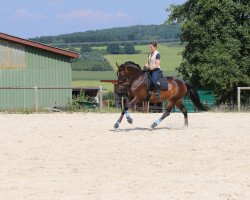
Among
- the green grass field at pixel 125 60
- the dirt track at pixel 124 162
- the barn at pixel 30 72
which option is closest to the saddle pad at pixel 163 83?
the dirt track at pixel 124 162

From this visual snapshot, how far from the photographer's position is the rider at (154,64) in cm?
1528

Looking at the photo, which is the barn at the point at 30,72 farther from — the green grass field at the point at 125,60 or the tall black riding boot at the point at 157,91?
the green grass field at the point at 125,60

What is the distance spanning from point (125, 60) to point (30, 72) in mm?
47152

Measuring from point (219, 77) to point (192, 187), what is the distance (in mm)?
23314

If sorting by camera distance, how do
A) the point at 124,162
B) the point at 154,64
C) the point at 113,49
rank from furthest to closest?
the point at 113,49
the point at 154,64
the point at 124,162

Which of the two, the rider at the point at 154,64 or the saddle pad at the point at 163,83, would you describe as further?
the saddle pad at the point at 163,83

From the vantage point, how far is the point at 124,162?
35.0 ft

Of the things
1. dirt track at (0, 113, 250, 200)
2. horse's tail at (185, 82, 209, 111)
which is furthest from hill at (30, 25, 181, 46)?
dirt track at (0, 113, 250, 200)

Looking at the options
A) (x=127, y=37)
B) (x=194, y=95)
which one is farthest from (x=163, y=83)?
(x=127, y=37)

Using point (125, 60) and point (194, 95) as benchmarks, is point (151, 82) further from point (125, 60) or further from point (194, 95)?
point (125, 60)

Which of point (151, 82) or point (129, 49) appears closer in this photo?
point (151, 82)

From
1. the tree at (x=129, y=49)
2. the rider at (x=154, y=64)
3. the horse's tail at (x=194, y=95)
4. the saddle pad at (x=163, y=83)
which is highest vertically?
the tree at (x=129, y=49)

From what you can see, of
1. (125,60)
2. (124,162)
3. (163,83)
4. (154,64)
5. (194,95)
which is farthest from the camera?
(125,60)

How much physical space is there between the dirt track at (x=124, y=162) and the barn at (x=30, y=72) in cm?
1508
